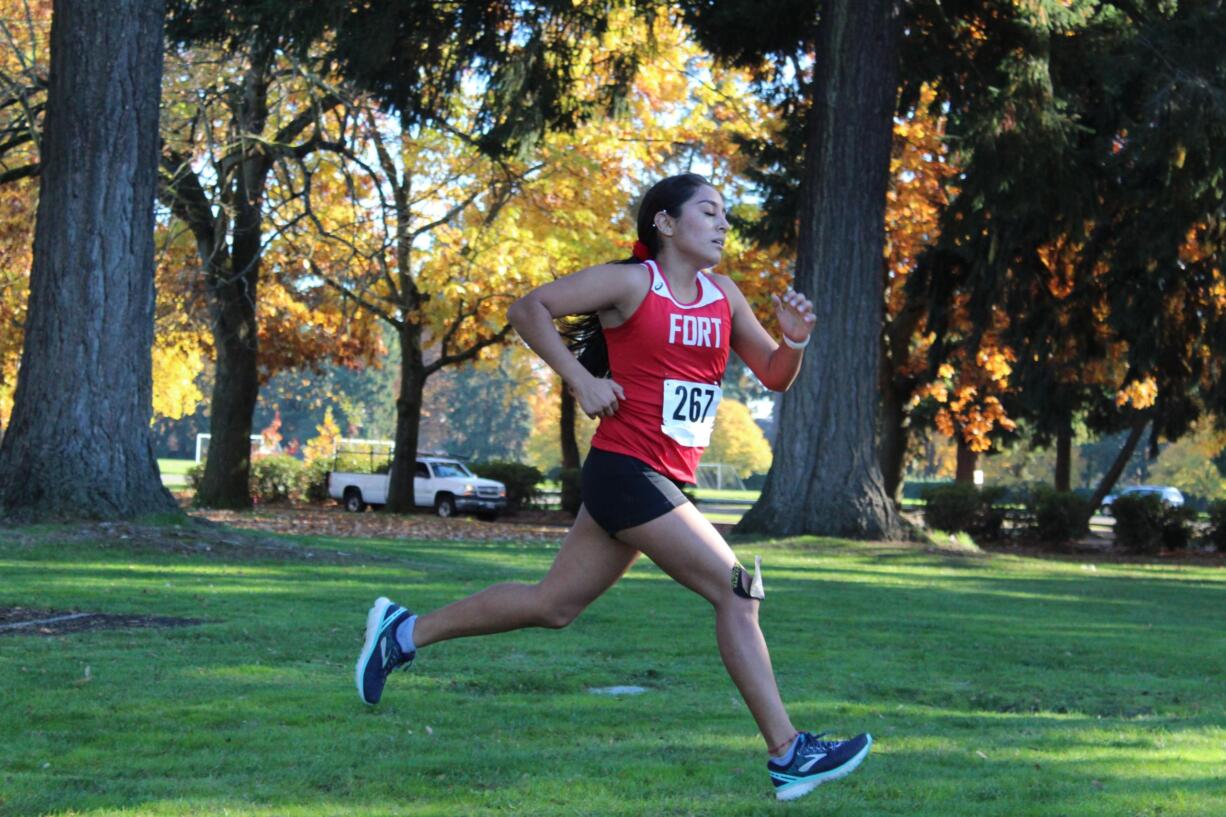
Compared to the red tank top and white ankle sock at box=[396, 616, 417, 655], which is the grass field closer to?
white ankle sock at box=[396, 616, 417, 655]

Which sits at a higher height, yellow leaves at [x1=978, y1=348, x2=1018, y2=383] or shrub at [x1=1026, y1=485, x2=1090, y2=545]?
yellow leaves at [x1=978, y1=348, x2=1018, y2=383]

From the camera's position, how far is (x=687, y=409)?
526cm

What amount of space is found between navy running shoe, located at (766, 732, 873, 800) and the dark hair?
1.55 metres

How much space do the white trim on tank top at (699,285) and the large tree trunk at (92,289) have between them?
429 inches

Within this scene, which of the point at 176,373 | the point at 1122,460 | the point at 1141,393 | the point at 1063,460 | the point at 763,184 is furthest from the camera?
the point at 176,373

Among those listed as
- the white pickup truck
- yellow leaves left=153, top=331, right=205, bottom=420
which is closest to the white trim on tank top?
yellow leaves left=153, top=331, right=205, bottom=420

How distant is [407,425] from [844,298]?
18.0 m

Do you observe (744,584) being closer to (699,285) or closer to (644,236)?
(699,285)

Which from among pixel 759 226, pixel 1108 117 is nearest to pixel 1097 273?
pixel 1108 117

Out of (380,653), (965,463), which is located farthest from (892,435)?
(380,653)

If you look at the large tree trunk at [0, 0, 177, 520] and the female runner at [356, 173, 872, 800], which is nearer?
the female runner at [356, 173, 872, 800]

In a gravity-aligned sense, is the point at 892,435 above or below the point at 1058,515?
above

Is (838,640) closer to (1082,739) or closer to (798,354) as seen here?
(1082,739)

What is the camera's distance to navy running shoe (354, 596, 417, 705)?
598cm
